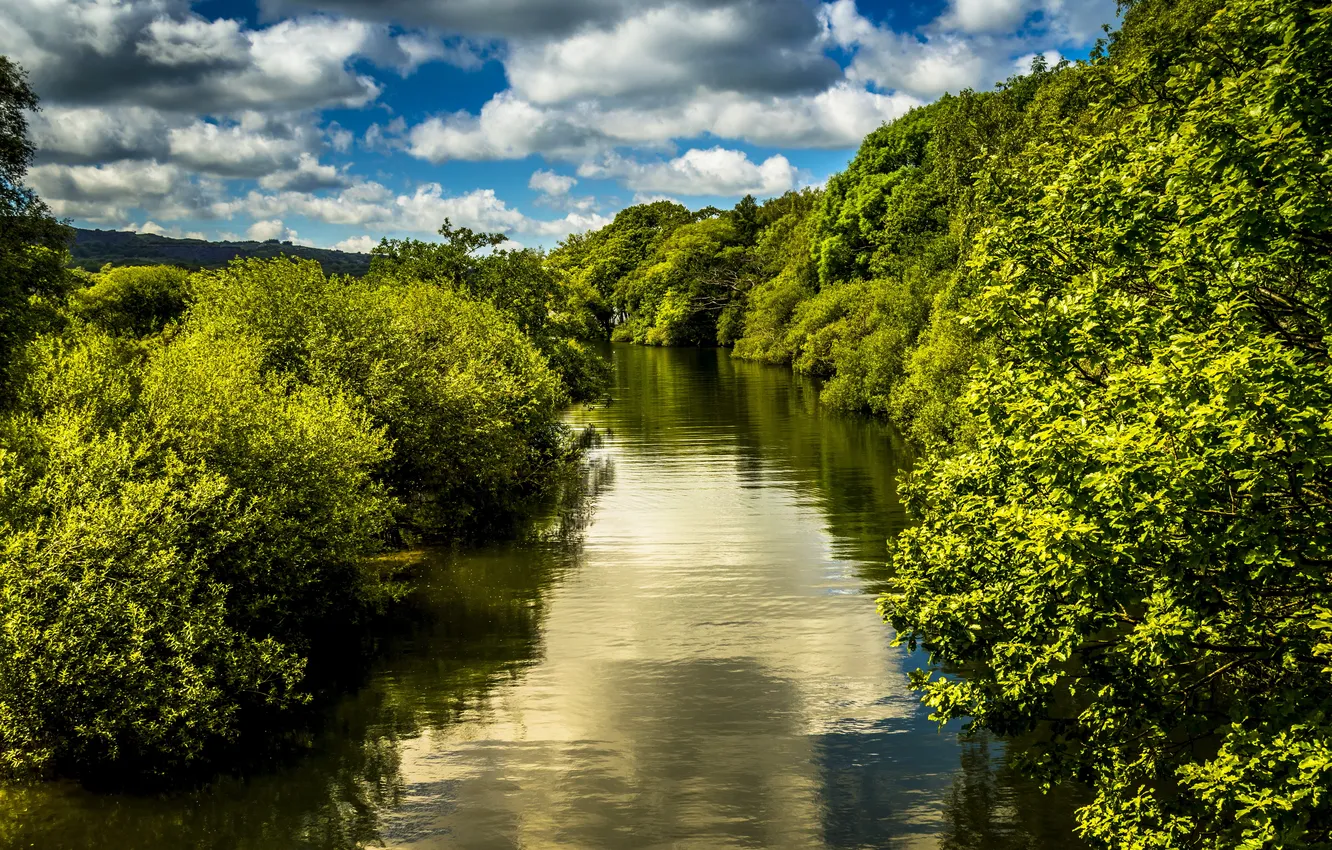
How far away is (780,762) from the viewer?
19.5m

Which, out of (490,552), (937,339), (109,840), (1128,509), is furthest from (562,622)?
(937,339)

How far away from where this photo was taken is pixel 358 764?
19781 mm

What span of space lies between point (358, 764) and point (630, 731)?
19.5 feet

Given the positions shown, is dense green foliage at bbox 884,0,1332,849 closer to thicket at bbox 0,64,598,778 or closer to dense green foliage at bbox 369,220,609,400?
thicket at bbox 0,64,598,778

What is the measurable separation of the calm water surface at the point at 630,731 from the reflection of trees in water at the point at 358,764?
0.06 metres

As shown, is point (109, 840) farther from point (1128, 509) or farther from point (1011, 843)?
point (1128, 509)

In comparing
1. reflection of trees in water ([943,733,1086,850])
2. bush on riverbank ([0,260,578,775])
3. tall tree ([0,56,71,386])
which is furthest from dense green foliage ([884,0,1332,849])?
tall tree ([0,56,71,386])

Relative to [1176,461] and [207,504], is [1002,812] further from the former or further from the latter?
[207,504]

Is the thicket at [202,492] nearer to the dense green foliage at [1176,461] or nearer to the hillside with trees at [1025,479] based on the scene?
the hillside with trees at [1025,479]

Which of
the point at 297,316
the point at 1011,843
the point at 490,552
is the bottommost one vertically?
the point at 1011,843

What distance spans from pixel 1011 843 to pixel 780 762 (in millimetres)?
4794

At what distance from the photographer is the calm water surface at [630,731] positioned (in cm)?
1722

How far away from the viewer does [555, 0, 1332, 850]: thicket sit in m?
10.5

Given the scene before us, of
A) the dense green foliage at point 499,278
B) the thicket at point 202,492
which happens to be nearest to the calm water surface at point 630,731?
the thicket at point 202,492
